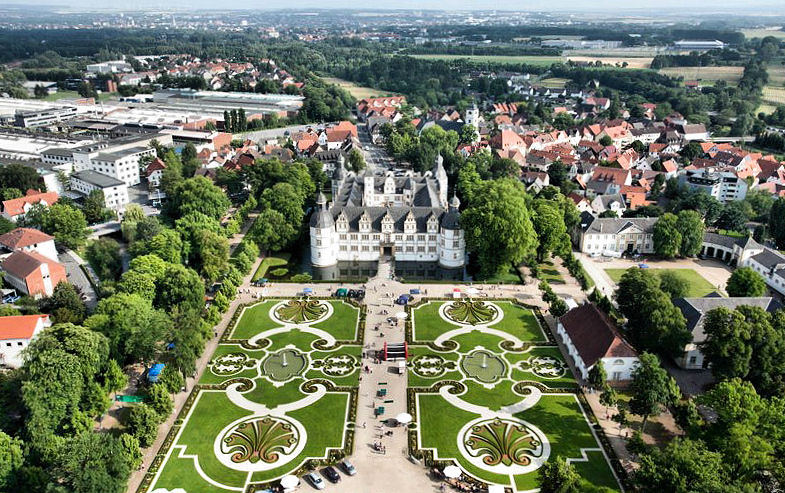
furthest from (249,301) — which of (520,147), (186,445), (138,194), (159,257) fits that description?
(520,147)

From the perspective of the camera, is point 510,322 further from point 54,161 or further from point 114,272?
point 54,161

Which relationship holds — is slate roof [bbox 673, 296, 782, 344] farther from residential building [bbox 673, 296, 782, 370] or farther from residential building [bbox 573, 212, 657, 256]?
residential building [bbox 573, 212, 657, 256]

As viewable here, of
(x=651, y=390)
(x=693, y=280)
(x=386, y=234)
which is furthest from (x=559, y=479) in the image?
(x=386, y=234)

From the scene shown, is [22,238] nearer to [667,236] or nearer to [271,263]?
[271,263]

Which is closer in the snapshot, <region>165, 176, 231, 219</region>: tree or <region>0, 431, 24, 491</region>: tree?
<region>0, 431, 24, 491</region>: tree

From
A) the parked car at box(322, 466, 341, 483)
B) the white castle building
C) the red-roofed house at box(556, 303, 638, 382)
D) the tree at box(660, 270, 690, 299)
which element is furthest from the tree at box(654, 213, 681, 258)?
the parked car at box(322, 466, 341, 483)

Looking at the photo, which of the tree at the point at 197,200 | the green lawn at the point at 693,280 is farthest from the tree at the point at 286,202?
the green lawn at the point at 693,280
